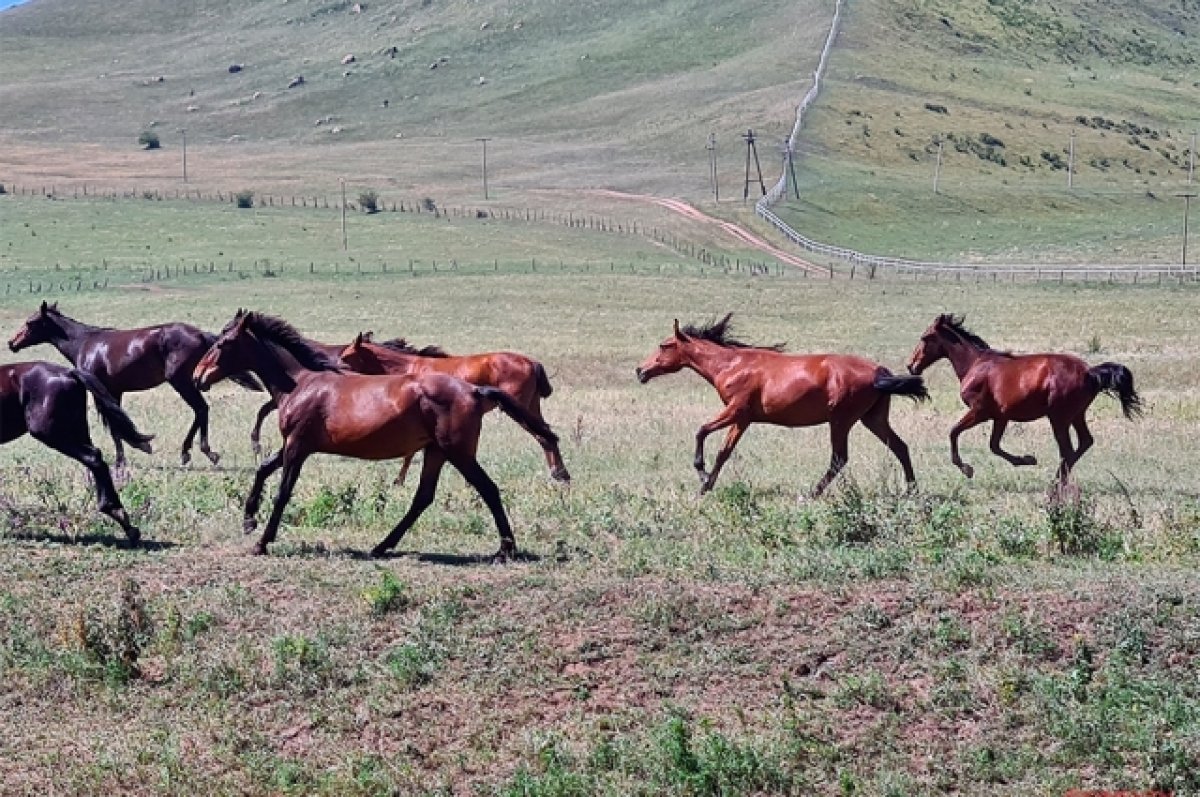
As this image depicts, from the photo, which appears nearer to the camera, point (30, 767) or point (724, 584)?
point (30, 767)

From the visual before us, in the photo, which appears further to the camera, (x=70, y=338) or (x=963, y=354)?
(x=70, y=338)

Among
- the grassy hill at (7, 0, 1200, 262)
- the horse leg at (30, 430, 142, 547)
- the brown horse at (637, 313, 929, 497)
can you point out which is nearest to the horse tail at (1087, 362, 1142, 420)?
the brown horse at (637, 313, 929, 497)

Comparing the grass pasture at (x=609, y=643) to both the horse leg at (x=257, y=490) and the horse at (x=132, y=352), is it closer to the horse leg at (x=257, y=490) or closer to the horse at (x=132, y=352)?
the horse leg at (x=257, y=490)

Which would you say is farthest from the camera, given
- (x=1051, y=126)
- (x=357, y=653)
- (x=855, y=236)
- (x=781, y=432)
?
(x=1051, y=126)

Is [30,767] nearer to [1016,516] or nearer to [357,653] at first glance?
[357,653]

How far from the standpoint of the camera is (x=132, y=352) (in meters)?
22.3


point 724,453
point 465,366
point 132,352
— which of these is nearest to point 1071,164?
point 132,352

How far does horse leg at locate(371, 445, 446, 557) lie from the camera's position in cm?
1443

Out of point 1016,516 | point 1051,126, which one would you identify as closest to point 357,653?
point 1016,516

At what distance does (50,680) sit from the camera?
40.1 feet

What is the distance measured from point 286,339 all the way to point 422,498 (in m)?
2.21

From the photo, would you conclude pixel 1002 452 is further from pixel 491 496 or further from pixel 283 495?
pixel 283 495

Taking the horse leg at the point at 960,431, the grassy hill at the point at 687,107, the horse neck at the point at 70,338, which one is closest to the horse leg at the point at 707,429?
the horse leg at the point at 960,431

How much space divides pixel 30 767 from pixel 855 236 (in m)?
74.1
